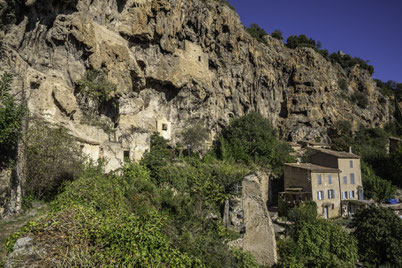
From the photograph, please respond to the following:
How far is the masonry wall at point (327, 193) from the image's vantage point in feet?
72.1

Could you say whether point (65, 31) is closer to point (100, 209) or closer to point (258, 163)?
point (100, 209)

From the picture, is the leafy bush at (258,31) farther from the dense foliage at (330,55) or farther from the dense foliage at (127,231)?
the dense foliage at (127,231)

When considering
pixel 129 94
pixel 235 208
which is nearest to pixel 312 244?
pixel 235 208

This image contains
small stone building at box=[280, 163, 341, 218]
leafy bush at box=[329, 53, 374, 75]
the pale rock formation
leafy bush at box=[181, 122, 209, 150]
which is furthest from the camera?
leafy bush at box=[329, 53, 374, 75]

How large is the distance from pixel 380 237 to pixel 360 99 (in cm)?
4826

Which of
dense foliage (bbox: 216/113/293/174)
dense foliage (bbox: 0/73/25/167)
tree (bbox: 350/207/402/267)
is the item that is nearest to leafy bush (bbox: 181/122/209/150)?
dense foliage (bbox: 216/113/293/174)

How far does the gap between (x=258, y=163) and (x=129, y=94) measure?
15.8 metres

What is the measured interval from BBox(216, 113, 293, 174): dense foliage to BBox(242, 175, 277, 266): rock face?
15795mm

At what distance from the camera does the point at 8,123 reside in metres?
8.22

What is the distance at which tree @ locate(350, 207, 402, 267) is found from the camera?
473 inches

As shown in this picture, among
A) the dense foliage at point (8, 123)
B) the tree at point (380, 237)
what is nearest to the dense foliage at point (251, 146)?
the tree at point (380, 237)

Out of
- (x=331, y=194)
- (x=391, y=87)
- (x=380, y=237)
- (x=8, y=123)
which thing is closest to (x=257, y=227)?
(x=380, y=237)

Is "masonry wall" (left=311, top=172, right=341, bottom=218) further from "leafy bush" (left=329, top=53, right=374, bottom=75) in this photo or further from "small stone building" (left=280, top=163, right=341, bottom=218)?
"leafy bush" (left=329, top=53, right=374, bottom=75)

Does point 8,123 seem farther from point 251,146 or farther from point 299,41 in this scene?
point 299,41
